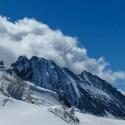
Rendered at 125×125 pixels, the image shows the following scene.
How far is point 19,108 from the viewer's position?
374ft

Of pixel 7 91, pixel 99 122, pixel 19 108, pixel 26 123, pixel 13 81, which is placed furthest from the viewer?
pixel 99 122

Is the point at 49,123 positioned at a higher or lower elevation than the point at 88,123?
lower

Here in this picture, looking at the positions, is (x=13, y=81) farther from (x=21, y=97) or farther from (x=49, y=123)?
Answer: (x=49, y=123)

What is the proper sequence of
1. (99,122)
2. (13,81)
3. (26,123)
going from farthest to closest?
(99,122) → (13,81) → (26,123)

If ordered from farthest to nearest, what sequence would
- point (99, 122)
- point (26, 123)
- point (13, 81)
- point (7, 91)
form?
point (99, 122)
point (13, 81)
point (7, 91)
point (26, 123)

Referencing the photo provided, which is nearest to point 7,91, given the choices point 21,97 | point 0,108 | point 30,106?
point 21,97

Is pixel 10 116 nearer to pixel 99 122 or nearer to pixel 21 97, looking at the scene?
pixel 21 97

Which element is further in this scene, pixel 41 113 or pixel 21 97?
pixel 21 97

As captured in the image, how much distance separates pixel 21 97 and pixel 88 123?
22.7 m

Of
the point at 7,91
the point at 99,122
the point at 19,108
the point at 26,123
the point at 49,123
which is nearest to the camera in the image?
the point at 26,123

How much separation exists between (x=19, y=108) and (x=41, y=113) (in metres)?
5.37

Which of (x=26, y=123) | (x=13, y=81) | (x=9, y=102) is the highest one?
(x=13, y=81)

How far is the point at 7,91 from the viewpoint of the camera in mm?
136625

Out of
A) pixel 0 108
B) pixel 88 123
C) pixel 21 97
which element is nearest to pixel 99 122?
pixel 88 123
